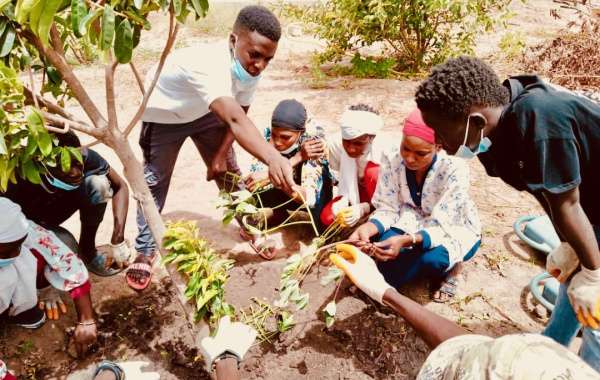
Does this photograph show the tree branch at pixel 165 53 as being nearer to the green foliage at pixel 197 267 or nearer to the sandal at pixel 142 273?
the green foliage at pixel 197 267

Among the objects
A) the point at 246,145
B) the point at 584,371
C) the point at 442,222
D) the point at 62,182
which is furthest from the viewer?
the point at 442,222

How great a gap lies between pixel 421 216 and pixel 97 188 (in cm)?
194

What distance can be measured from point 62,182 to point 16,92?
957 mm

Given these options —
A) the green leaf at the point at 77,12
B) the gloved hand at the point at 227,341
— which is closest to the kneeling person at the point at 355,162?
the gloved hand at the point at 227,341

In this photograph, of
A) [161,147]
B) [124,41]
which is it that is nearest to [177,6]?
[124,41]

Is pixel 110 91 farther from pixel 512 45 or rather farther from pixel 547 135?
pixel 512 45

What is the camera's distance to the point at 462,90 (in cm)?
141

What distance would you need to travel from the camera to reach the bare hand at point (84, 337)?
7.06 feet

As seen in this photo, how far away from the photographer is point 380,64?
619cm

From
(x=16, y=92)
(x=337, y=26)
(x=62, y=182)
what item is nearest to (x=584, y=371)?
(x=16, y=92)

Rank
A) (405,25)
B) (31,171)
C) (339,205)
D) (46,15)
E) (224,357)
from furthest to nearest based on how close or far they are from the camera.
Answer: (405,25)
(339,205)
(224,357)
(31,171)
(46,15)

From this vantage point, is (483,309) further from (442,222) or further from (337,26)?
(337,26)

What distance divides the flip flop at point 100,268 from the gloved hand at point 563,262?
2.43m

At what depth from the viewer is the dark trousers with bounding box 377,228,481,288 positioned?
2.38m
